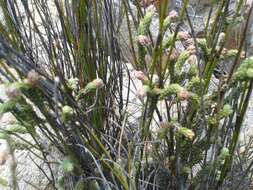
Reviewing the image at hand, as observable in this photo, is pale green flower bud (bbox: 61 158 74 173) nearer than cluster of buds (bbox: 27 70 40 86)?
No

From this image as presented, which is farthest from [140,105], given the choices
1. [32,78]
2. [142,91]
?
[32,78]

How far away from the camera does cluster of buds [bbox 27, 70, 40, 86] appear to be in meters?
0.95

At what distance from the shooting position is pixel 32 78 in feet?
3.13

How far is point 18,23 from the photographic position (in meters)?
1.54

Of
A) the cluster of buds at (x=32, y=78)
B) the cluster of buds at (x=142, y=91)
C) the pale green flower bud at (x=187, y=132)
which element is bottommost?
the pale green flower bud at (x=187, y=132)

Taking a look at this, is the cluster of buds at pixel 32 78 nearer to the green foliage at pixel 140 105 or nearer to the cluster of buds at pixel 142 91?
the green foliage at pixel 140 105

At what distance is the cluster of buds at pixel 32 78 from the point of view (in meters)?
0.95

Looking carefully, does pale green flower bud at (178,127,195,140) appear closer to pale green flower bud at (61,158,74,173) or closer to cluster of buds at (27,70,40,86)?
pale green flower bud at (61,158,74,173)

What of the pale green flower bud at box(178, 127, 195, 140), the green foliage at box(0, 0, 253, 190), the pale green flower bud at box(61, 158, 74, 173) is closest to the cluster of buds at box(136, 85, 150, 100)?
the green foliage at box(0, 0, 253, 190)

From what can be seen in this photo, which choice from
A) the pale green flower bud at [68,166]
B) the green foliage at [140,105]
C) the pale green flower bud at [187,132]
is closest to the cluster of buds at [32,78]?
the green foliage at [140,105]

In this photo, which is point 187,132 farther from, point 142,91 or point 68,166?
point 68,166

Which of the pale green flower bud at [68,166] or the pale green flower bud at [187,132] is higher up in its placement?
the pale green flower bud at [187,132]

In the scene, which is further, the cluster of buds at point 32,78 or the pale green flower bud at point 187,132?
the pale green flower bud at point 187,132

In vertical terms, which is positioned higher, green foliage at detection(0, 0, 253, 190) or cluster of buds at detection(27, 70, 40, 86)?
cluster of buds at detection(27, 70, 40, 86)
